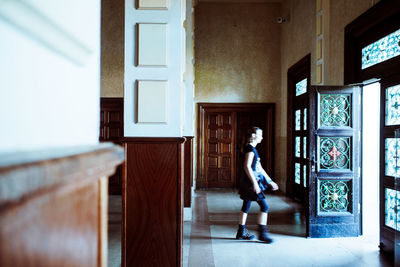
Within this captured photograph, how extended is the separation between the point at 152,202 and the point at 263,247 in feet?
5.88

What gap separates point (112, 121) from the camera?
271 inches

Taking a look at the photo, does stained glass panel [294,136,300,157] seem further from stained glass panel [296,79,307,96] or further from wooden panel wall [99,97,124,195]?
wooden panel wall [99,97,124,195]

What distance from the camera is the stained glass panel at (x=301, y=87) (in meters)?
6.10

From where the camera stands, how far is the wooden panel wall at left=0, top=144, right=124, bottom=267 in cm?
31

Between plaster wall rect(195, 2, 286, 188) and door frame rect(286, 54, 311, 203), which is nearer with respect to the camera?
door frame rect(286, 54, 311, 203)

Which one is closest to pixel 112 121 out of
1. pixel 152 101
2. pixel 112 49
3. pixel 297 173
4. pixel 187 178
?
pixel 112 49

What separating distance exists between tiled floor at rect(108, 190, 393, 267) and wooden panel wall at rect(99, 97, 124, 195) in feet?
5.42

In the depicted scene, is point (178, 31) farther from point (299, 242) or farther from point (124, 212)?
point (299, 242)

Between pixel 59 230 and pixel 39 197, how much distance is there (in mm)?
131

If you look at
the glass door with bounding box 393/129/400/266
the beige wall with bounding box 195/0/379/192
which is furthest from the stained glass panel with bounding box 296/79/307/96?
the glass door with bounding box 393/129/400/266

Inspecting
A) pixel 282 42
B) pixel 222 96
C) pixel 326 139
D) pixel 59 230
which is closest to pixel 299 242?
pixel 326 139

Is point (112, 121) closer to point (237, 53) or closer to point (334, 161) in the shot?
point (237, 53)

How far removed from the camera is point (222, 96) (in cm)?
773

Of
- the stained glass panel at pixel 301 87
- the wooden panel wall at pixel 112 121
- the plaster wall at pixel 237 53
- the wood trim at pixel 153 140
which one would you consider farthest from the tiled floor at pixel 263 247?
the plaster wall at pixel 237 53
